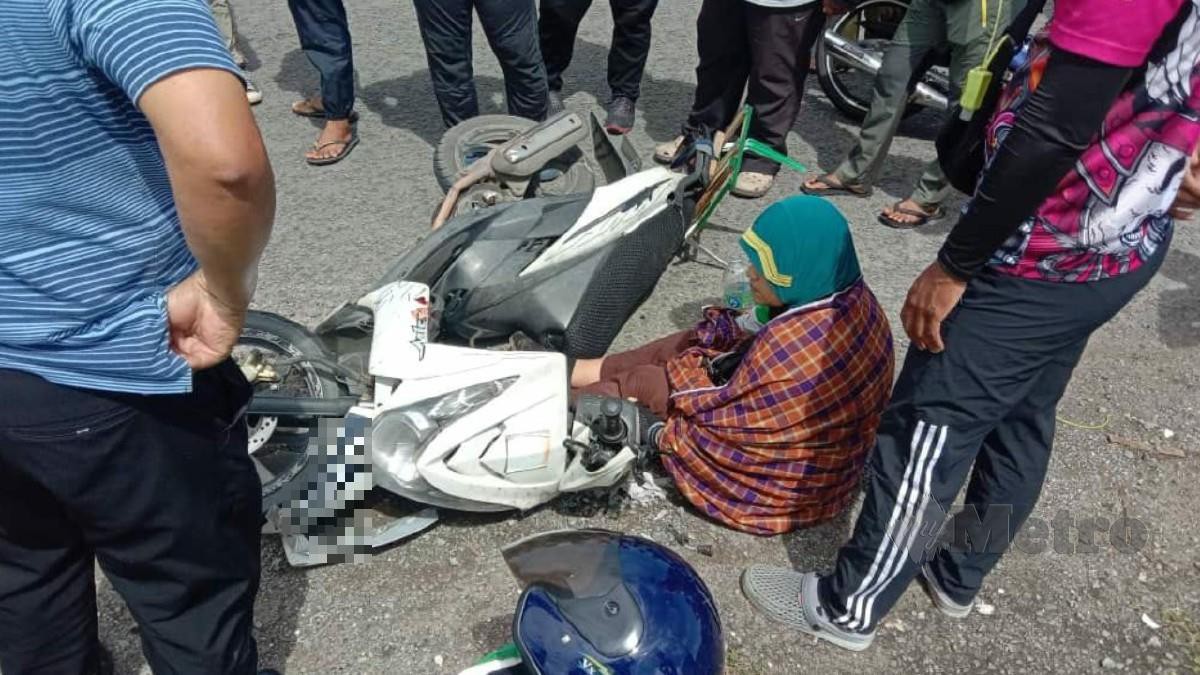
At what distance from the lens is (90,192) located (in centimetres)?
125

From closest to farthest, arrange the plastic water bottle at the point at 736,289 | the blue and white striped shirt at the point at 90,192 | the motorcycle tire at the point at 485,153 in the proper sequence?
the blue and white striped shirt at the point at 90,192, the plastic water bottle at the point at 736,289, the motorcycle tire at the point at 485,153

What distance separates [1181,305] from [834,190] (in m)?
1.52

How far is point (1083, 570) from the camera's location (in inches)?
102

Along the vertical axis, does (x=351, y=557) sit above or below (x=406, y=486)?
below

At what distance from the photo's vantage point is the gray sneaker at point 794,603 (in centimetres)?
229

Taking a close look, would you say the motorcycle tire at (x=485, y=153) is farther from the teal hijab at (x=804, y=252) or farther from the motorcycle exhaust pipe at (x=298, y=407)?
the motorcycle exhaust pipe at (x=298, y=407)

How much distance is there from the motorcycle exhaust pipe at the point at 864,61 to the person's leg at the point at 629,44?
1.02m

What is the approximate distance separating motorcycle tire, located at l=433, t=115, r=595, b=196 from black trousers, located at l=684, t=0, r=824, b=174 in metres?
0.87

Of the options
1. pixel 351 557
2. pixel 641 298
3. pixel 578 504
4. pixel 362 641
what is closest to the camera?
pixel 362 641

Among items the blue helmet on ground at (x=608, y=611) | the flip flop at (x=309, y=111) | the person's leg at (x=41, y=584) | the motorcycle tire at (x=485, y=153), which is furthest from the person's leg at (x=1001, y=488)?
the flip flop at (x=309, y=111)

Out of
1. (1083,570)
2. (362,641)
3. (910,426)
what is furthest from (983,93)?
(362,641)

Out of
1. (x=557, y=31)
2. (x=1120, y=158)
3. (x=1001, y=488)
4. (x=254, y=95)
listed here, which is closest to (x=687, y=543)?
(x=1001, y=488)

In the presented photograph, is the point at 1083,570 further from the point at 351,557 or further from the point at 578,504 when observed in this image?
the point at 351,557

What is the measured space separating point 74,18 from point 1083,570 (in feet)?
8.88
